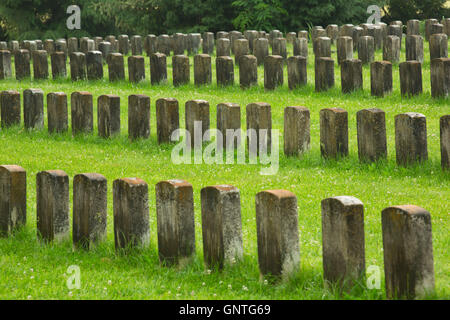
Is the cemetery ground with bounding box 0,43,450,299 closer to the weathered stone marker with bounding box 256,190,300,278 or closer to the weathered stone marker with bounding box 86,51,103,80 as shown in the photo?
the weathered stone marker with bounding box 256,190,300,278

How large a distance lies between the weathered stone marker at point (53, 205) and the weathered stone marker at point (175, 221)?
0.93 m

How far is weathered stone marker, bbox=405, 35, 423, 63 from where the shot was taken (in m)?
16.0

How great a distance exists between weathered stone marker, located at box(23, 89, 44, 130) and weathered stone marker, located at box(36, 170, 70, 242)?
485 centimetres

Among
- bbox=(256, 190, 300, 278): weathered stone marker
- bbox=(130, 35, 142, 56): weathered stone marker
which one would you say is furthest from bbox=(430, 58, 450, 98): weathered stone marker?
bbox=(130, 35, 142, 56): weathered stone marker

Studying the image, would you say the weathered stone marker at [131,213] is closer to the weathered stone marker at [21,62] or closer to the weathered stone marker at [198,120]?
the weathered stone marker at [198,120]

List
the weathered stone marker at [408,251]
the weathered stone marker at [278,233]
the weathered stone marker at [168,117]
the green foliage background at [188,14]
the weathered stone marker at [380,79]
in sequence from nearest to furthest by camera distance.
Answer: the weathered stone marker at [408,251] → the weathered stone marker at [278,233] → the weathered stone marker at [168,117] → the weathered stone marker at [380,79] → the green foliage background at [188,14]

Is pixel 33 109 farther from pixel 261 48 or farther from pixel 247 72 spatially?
pixel 261 48

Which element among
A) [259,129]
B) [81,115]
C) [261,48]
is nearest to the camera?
[259,129]

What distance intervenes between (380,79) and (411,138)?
4190 mm

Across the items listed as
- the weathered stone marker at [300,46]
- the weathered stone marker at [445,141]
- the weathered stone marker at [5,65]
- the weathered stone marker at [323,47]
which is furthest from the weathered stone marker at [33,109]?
the weathered stone marker at [300,46]

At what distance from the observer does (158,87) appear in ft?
47.2

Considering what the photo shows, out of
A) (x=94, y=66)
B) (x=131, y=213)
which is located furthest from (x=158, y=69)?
(x=131, y=213)

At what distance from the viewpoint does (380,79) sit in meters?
12.8

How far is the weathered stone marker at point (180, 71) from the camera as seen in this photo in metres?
14.5
